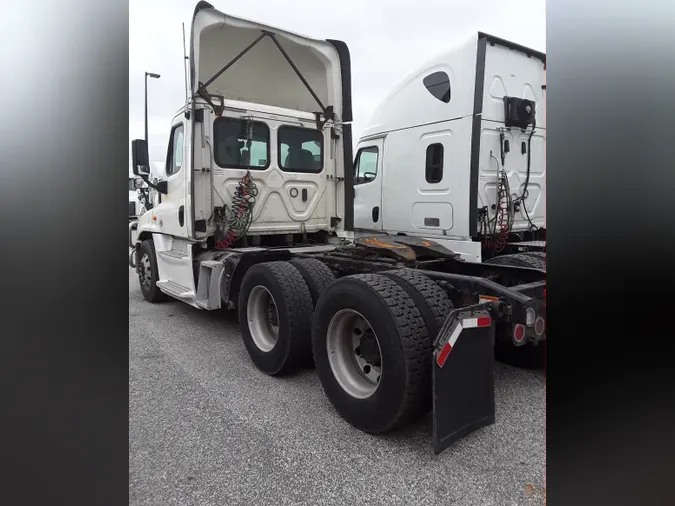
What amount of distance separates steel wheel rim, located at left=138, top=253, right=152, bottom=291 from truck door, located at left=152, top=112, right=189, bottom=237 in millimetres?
1003

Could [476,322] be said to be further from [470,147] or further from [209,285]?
[470,147]

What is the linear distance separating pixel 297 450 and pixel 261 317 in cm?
178

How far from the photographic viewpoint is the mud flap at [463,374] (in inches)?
98.9

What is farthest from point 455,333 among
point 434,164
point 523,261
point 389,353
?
point 434,164

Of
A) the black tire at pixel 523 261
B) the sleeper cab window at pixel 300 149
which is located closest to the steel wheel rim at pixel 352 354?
the black tire at pixel 523 261

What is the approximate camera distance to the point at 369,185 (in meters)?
7.69

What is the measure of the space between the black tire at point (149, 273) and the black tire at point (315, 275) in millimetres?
3471

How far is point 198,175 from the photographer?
5.14 metres

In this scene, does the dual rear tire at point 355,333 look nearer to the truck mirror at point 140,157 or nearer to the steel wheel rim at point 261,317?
the steel wheel rim at point 261,317

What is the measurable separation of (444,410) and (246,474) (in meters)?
1.18

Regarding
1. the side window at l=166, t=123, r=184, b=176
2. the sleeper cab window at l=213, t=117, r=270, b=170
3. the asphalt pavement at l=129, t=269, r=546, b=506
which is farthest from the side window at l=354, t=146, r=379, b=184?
the asphalt pavement at l=129, t=269, r=546, b=506

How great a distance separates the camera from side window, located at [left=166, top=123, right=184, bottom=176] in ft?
18.4
